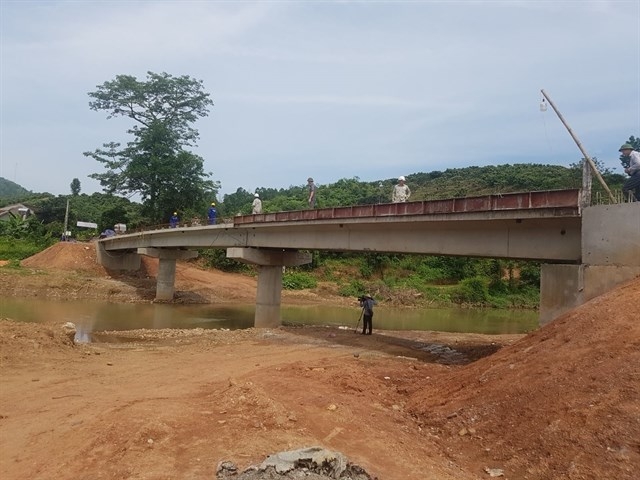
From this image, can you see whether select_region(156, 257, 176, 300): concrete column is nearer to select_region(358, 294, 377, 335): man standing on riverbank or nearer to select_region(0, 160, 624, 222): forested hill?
select_region(0, 160, 624, 222): forested hill

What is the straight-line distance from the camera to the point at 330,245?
881 inches

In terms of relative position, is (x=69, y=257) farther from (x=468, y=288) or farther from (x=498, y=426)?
(x=498, y=426)

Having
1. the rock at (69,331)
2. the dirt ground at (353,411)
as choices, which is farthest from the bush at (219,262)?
the dirt ground at (353,411)

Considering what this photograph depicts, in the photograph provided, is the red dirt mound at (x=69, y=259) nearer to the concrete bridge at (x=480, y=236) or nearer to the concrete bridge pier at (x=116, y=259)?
the concrete bridge pier at (x=116, y=259)

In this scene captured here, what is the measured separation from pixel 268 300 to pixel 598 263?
17.2m

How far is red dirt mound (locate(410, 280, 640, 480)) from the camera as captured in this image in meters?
6.02

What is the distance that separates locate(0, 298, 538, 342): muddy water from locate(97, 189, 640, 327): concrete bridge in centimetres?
487

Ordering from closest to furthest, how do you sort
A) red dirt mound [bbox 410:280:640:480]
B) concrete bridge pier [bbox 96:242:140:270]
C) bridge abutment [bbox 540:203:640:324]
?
red dirt mound [bbox 410:280:640:480]
bridge abutment [bbox 540:203:640:324]
concrete bridge pier [bbox 96:242:140:270]

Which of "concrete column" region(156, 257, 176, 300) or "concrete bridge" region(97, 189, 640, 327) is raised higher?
"concrete bridge" region(97, 189, 640, 327)

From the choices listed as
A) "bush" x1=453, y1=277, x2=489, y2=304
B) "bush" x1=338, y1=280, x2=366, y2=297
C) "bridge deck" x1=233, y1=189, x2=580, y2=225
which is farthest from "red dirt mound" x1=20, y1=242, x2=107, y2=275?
"bush" x1=453, y1=277, x2=489, y2=304

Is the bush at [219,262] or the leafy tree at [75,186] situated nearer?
the bush at [219,262]

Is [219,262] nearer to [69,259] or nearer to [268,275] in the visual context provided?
[69,259]

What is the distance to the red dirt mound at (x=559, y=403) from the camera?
602cm

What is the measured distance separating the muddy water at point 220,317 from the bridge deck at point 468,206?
9.28 metres
